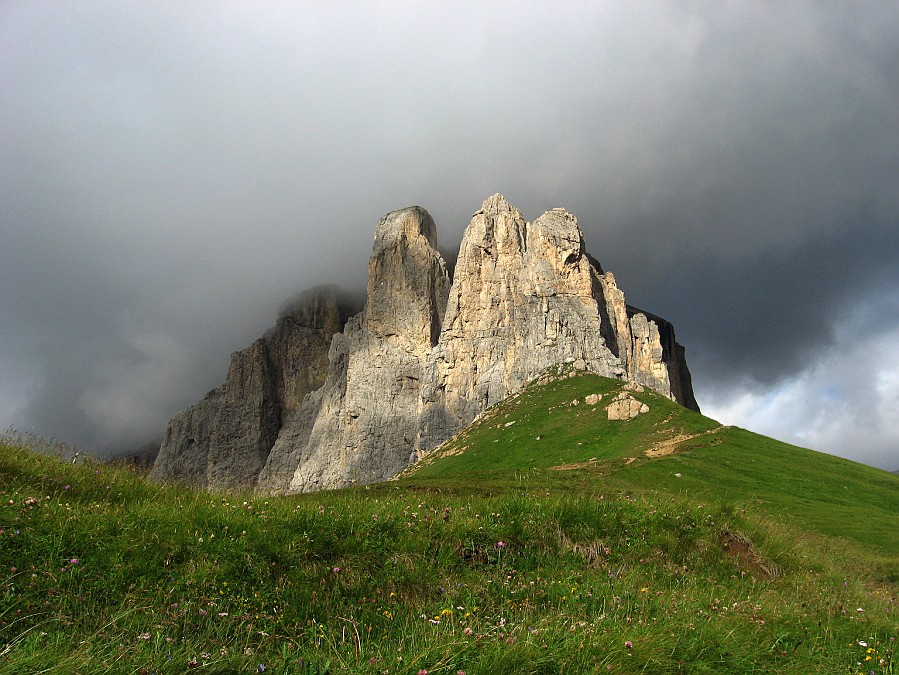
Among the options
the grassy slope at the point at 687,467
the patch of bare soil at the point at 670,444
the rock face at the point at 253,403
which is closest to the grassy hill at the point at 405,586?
the grassy slope at the point at 687,467

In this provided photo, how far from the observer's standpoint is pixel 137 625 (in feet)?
19.8

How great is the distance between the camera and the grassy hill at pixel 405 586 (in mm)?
5371

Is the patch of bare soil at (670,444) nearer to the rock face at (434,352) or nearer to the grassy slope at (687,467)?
the grassy slope at (687,467)

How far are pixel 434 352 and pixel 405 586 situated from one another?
12296cm

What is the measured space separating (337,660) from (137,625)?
2.38m

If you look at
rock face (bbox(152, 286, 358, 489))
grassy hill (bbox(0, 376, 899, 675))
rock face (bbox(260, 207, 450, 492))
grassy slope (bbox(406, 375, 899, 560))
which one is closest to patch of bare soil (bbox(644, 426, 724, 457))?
grassy slope (bbox(406, 375, 899, 560))

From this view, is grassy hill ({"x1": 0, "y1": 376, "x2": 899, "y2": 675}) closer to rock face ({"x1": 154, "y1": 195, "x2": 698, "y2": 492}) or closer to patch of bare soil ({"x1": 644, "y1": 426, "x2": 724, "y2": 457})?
patch of bare soil ({"x1": 644, "y1": 426, "x2": 724, "y2": 457})

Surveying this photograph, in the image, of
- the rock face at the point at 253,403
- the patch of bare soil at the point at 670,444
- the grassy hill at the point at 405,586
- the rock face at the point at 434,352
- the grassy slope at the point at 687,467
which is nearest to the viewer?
the grassy hill at the point at 405,586

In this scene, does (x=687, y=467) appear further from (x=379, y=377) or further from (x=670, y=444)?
(x=379, y=377)

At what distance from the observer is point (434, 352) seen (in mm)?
130750

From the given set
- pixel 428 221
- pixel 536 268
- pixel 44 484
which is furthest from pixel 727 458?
pixel 428 221

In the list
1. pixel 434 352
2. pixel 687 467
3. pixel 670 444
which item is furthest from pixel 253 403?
pixel 687 467

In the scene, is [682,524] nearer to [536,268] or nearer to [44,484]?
[44,484]

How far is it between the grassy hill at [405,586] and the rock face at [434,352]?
3501 inches
